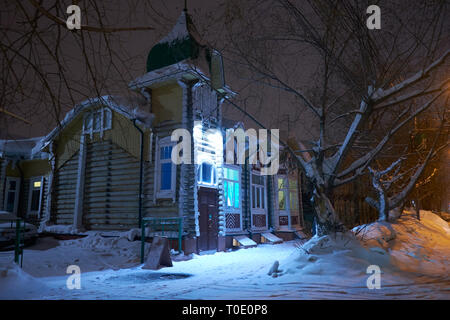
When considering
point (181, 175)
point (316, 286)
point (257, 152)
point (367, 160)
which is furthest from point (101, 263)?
point (257, 152)

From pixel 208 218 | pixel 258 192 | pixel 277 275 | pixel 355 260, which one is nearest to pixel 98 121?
pixel 208 218

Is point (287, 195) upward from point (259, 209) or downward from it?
upward

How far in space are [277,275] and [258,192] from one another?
37.0 feet

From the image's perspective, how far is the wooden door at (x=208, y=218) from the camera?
12922mm

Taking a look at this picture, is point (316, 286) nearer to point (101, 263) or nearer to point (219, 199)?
point (101, 263)

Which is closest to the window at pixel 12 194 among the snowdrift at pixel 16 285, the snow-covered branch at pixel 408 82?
the snowdrift at pixel 16 285

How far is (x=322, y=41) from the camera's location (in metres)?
6.72

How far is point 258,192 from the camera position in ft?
59.6

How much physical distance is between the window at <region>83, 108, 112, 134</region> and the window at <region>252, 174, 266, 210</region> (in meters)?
8.05

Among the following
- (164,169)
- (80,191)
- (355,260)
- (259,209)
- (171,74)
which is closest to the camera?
(355,260)

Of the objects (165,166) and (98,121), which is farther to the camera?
(98,121)

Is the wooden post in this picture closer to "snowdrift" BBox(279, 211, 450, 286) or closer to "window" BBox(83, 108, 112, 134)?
"window" BBox(83, 108, 112, 134)

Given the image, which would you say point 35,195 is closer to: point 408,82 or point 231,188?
point 231,188

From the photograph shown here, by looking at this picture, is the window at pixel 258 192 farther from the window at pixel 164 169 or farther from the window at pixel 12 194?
the window at pixel 12 194
